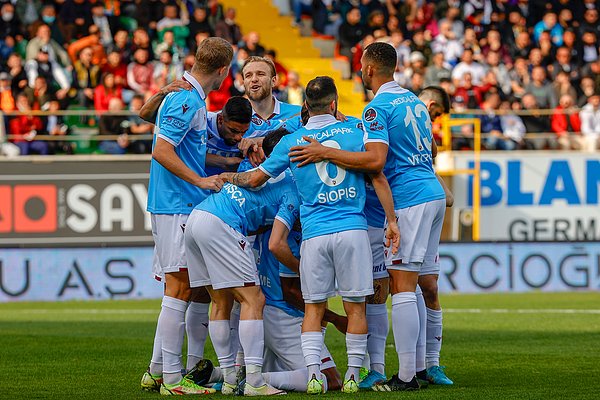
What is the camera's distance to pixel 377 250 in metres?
9.62

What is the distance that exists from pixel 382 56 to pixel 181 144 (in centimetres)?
166

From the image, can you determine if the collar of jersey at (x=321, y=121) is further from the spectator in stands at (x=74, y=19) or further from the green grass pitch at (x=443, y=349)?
the spectator in stands at (x=74, y=19)

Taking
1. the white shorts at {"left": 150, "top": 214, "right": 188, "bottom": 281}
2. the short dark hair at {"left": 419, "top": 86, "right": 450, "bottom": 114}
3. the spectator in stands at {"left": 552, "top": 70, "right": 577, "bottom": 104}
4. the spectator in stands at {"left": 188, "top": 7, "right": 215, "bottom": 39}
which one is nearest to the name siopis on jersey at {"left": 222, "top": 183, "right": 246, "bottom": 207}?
the white shorts at {"left": 150, "top": 214, "right": 188, "bottom": 281}

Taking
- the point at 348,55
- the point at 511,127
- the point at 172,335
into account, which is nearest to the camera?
the point at 172,335

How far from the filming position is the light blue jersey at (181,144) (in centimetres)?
920

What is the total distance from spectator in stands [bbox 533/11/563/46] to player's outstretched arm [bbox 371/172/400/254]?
2054 centimetres

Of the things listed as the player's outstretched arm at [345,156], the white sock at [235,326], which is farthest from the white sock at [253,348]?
the player's outstretched arm at [345,156]

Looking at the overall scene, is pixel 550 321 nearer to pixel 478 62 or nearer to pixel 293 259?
pixel 293 259

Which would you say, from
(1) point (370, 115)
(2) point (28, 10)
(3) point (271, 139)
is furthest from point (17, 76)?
(1) point (370, 115)

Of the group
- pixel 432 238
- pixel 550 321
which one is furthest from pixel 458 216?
pixel 432 238

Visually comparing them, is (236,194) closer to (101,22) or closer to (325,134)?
(325,134)

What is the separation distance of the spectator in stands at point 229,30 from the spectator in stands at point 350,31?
114 inches

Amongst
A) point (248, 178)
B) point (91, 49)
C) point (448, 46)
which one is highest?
point (448, 46)

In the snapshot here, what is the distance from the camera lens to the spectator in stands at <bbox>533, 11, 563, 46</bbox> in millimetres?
28755
